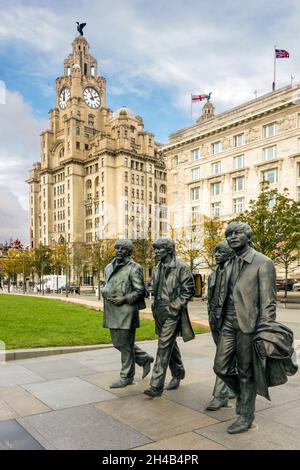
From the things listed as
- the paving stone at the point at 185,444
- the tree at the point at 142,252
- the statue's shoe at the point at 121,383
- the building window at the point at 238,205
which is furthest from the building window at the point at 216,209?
the paving stone at the point at 185,444

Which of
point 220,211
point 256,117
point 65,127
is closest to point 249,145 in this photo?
point 256,117

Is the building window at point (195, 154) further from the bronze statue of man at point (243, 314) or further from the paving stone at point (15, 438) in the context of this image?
the paving stone at point (15, 438)

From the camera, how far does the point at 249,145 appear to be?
4762 cm

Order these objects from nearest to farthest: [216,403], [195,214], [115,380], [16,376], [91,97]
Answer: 1. [216,403]
2. [115,380]
3. [16,376]
4. [195,214]
5. [91,97]

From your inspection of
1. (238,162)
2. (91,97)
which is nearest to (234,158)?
(238,162)

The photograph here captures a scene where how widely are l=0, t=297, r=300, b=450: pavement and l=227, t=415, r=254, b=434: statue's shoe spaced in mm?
58

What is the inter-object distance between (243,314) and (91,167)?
88653mm

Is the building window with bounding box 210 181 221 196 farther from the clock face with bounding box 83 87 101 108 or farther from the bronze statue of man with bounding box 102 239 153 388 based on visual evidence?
the clock face with bounding box 83 87 101 108

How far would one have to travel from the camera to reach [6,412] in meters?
5.41

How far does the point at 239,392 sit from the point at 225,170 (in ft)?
155

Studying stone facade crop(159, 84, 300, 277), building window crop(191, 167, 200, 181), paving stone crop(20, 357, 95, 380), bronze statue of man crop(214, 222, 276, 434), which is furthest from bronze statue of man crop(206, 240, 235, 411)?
building window crop(191, 167, 200, 181)

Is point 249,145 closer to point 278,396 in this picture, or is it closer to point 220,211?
point 220,211

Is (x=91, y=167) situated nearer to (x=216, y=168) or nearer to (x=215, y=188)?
(x=216, y=168)

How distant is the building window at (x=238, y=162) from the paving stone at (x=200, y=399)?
44.3 metres
